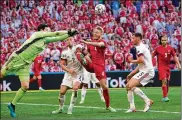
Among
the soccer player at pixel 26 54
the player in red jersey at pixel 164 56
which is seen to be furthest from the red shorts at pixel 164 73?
the soccer player at pixel 26 54

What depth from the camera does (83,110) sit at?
1872 cm

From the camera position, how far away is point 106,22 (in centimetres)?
4000

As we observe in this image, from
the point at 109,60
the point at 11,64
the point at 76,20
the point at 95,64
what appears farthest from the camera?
the point at 76,20

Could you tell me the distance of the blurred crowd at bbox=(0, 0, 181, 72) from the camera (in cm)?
3625

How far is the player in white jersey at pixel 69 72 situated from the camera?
17812mm

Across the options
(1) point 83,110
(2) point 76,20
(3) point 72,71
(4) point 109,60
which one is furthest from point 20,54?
(2) point 76,20

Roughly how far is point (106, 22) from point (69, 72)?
22422 millimetres

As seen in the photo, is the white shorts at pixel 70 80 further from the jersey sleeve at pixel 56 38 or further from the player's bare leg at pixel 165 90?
the player's bare leg at pixel 165 90

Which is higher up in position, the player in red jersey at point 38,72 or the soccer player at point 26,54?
the soccer player at point 26,54

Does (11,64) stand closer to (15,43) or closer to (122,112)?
(122,112)

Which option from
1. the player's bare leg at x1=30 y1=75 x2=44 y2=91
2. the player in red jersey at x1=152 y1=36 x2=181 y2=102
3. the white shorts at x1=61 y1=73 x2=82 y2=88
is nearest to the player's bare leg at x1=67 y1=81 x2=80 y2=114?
the white shorts at x1=61 y1=73 x2=82 y2=88

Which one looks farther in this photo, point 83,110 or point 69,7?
point 69,7

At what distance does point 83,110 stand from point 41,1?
22.8 metres

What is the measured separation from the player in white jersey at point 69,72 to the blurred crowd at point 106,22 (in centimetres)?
1611
